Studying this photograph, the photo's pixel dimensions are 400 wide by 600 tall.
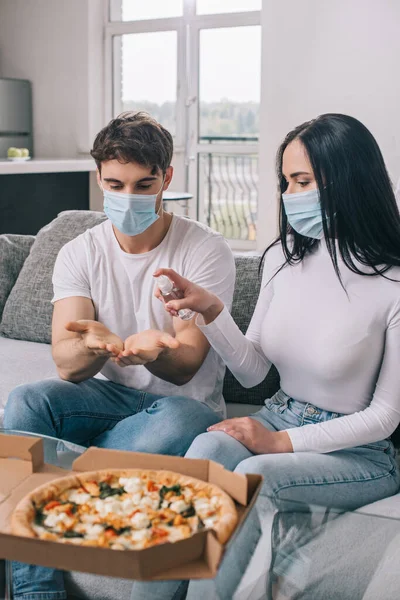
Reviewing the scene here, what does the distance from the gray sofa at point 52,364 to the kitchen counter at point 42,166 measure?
243cm

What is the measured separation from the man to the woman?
16cm

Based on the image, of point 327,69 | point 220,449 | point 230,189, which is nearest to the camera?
point 220,449

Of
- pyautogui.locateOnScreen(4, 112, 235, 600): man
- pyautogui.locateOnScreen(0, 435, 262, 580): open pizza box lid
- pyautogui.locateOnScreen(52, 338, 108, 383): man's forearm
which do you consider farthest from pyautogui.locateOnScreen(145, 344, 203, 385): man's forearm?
pyautogui.locateOnScreen(0, 435, 262, 580): open pizza box lid

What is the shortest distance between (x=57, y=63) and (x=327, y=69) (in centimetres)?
280

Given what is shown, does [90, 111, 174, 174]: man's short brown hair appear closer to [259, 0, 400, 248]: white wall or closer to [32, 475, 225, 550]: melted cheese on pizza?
[32, 475, 225, 550]: melted cheese on pizza

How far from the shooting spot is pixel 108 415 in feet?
5.57

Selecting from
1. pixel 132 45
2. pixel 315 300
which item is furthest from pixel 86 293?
pixel 132 45

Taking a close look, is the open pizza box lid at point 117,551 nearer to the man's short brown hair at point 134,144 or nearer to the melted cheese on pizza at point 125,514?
the melted cheese on pizza at point 125,514

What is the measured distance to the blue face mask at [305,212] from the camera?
1.53m

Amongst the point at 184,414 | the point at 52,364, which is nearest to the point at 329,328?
the point at 184,414

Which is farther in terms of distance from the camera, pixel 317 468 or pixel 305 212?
pixel 305 212

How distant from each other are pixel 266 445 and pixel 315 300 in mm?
312

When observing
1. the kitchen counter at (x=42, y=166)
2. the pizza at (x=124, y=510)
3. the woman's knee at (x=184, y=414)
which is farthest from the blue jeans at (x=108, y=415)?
the kitchen counter at (x=42, y=166)

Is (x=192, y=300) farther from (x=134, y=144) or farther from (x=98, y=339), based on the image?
(x=134, y=144)
